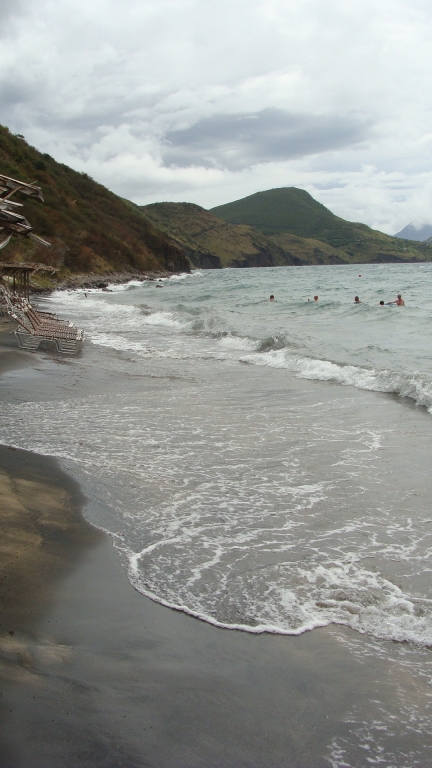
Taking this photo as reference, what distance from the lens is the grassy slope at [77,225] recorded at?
50.0 metres

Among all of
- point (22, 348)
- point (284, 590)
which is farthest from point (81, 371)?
point (284, 590)

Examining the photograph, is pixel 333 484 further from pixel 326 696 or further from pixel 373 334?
pixel 373 334

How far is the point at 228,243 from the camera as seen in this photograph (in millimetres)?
157125

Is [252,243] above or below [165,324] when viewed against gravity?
above

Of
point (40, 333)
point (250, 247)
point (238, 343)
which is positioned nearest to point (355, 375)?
point (238, 343)

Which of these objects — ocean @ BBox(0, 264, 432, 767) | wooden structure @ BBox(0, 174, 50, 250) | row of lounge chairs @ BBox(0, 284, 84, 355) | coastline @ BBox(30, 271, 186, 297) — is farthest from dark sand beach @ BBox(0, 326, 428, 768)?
coastline @ BBox(30, 271, 186, 297)

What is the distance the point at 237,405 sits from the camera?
9648mm

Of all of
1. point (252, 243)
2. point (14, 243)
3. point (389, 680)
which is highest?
point (252, 243)

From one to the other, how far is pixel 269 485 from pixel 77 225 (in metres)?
55.7

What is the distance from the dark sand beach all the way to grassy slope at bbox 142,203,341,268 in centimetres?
13049

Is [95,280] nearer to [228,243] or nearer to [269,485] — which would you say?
[269,485]

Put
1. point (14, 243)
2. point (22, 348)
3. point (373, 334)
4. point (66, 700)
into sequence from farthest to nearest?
1. point (14, 243)
2. point (373, 334)
3. point (22, 348)
4. point (66, 700)

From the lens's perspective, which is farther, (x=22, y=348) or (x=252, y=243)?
(x=252, y=243)

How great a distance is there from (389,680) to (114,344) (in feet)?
50.7
